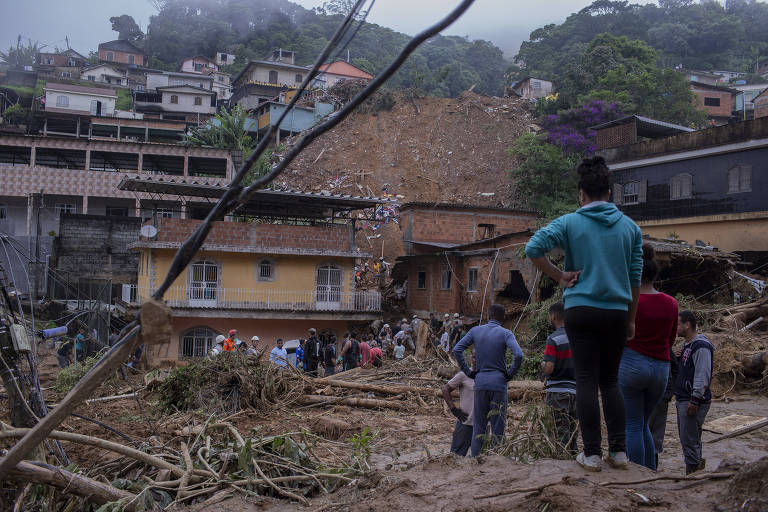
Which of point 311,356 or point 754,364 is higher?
point 754,364

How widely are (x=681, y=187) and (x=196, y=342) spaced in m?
21.5

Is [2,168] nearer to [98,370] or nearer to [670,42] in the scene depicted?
[98,370]

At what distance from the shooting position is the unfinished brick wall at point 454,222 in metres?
30.5

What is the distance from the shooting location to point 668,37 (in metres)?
63.9

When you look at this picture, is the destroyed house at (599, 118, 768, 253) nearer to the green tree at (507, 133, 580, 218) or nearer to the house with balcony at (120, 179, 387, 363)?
the green tree at (507, 133, 580, 218)

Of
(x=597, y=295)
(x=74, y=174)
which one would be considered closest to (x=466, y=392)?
(x=597, y=295)

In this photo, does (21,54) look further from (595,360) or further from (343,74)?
(595,360)

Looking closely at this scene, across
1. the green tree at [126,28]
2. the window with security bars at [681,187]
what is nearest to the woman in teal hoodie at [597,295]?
the window with security bars at [681,187]

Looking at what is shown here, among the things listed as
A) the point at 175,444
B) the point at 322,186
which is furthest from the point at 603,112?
the point at 175,444

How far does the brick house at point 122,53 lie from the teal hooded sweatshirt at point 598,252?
7680 centimetres

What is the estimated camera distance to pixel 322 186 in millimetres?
43156

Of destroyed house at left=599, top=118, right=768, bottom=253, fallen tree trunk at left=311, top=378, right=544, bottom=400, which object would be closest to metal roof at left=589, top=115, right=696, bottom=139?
destroyed house at left=599, top=118, right=768, bottom=253

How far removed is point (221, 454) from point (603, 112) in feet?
110

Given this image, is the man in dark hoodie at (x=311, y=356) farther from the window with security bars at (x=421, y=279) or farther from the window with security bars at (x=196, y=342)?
the window with security bars at (x=421, y=279)
